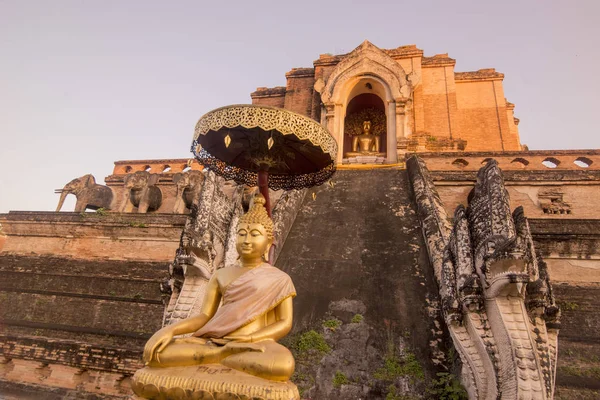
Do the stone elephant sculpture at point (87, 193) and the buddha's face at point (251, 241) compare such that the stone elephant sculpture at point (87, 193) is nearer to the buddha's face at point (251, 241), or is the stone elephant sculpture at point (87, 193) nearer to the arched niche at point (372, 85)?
the arched niche at point (372, 85)

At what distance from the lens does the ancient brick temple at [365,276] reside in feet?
13.4

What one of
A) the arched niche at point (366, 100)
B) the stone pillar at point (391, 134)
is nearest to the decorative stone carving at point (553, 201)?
the stone pillar at point (391, 134)

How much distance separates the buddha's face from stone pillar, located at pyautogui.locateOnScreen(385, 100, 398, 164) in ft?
38.5

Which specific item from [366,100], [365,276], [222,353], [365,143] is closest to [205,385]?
[222,353]

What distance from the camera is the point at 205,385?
2.66 meters

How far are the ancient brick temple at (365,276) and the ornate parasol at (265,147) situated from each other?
0.37 metres

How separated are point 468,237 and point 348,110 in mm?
15786

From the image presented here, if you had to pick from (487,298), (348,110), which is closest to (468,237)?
(487,298)

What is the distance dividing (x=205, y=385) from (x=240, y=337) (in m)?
→ 0.49

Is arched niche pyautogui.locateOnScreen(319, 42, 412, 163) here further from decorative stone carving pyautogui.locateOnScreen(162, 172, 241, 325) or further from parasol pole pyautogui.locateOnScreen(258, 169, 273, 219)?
decorative stone carving pyautogui.locateOnScreen(162, 172, 241, 325)

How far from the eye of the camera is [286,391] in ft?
8.64

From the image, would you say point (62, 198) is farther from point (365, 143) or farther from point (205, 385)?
point (365, 143)

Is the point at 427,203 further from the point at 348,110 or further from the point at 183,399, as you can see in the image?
the point at 348,110

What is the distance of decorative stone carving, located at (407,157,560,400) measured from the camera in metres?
3.66
